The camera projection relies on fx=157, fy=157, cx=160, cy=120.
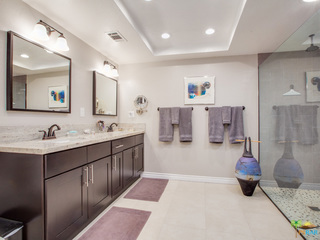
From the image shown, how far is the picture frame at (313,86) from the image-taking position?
159cm

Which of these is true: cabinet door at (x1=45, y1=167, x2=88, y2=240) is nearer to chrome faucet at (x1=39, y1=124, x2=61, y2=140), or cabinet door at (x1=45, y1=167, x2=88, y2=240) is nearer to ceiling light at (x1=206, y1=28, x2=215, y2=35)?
chrome faucet at (x1=39, y1=124, x2=61, y2=140)

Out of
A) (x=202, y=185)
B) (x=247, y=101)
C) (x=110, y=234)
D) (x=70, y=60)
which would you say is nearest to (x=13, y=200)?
(x=110, y=234)

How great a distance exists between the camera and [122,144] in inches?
89.9

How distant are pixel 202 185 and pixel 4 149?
8.53 ft

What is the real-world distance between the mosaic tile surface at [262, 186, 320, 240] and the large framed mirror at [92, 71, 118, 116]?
9.36 ft

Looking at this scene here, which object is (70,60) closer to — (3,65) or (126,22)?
(3,65)

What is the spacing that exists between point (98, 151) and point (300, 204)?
2373 mm

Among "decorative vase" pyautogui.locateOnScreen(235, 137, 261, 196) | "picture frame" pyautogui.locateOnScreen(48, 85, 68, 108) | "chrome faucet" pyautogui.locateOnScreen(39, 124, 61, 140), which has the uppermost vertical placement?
"picture frame" pyautogui.locateOnScreen(48, 85, 68, 108)

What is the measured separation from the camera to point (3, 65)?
1.39 meters

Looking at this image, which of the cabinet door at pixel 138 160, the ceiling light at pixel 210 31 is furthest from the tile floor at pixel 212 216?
the ceiling light at pixel 210 31

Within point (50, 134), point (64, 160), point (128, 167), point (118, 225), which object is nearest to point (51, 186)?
point (64, 160)

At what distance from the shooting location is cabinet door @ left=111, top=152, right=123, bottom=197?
204 centimetres

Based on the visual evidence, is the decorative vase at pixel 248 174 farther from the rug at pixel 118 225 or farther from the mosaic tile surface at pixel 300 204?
the rug at pixel 118 225

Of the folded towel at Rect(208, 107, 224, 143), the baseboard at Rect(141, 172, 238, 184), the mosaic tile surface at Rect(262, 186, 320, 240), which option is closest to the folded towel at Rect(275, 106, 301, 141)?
the mosaic tile surface at Rect(262, 186, 320, 240)
